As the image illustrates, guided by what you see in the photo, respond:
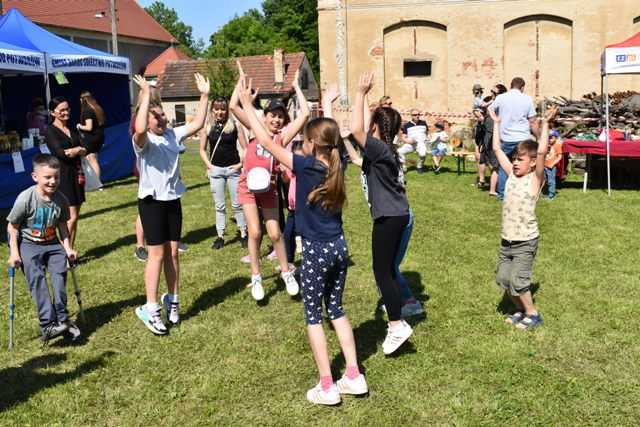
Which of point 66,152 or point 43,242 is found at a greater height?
point 66,152

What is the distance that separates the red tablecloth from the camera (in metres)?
11.0

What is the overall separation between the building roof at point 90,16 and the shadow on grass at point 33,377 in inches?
1727

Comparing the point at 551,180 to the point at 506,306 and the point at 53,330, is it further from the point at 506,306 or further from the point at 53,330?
the point at 53,330

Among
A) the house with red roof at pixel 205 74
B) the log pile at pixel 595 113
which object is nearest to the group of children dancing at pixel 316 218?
the log pile at pixel 595 113

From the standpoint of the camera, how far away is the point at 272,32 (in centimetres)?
7075

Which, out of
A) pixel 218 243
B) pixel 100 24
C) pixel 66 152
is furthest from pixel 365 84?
pixel 100 24

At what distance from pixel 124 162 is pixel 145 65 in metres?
44.3

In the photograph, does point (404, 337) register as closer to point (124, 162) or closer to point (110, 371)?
point (110, 371)

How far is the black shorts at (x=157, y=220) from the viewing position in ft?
16.1

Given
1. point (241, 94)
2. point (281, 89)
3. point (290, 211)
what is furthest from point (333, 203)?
point (281, 89)

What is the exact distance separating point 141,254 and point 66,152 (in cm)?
142

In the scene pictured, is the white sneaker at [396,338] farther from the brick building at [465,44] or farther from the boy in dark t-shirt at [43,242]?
the brick building at [465,44]

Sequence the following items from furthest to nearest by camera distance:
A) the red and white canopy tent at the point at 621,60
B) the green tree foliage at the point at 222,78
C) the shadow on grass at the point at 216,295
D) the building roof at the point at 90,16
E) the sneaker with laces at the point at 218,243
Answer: the building roof at the point at 90,16 < the green tree foliage at the point at 222,78 < the red and white canopy tent at the point at 621,60 < the sneaker with laces at the point at 218,243 < the shadow on grass at the point at 216,295

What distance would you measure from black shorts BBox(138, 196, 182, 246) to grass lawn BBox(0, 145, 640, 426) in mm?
807
